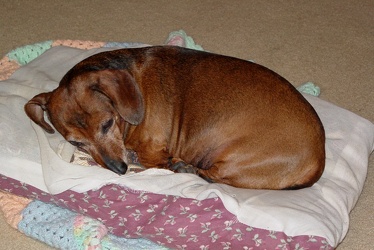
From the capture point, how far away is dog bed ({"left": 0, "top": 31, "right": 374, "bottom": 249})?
2.93 meters

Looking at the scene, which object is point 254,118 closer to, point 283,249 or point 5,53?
point 283,249

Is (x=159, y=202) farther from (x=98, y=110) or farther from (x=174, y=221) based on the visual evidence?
(x=98, y=110)

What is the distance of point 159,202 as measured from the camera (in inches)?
119

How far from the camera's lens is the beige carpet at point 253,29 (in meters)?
4.38

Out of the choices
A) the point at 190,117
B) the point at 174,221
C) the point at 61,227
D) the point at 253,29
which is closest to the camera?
the point at 174,221

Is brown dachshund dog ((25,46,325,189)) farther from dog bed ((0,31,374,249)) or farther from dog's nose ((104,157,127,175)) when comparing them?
dog bed ((0,31,374,249))

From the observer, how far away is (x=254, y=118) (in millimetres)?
3090

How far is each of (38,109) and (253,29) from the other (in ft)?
6.71

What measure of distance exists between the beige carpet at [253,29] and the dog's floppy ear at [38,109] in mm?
1414

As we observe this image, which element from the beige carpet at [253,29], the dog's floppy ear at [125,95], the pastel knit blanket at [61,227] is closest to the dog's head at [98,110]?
the dog's floppy ear at [125,95]

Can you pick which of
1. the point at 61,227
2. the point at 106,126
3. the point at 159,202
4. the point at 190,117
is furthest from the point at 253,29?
the point at 61,227

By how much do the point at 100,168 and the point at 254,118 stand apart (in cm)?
79

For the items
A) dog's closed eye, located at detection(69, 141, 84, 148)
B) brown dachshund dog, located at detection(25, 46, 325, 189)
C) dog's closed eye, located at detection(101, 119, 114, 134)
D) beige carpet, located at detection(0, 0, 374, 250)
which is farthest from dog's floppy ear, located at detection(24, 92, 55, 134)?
beige carpet, located at detection(0, 0, 374, 250)

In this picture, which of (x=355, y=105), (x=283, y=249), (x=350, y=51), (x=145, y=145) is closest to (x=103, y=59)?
(x=145, y=145)
